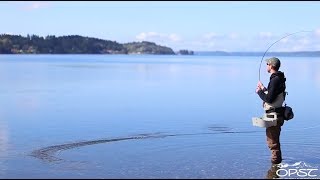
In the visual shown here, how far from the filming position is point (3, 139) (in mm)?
11336

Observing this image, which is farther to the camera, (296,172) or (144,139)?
(144,139)

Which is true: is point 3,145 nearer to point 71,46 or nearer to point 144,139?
point 144,139

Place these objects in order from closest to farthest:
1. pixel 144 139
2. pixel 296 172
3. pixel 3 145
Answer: pixel 296 172 → pixel 3 145 → pixel 144 139

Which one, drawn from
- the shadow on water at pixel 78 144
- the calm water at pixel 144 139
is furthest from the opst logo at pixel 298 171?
the shadow on water at pixel 78 144

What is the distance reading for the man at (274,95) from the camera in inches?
321

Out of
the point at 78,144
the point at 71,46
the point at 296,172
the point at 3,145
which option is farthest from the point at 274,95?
the point at 71,46

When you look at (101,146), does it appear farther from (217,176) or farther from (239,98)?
(239,98)

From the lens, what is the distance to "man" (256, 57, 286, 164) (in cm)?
816

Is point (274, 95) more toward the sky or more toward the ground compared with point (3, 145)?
more toward the sky

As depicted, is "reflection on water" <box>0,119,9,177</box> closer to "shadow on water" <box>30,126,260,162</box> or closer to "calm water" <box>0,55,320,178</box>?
"calm water" <box>0,55,320,178</box>

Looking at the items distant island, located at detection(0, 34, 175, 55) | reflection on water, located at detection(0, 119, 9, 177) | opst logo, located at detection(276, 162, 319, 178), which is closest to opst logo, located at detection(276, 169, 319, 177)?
opst logo, located at detection(276, 162, 319, 178)

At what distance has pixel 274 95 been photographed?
322 inches

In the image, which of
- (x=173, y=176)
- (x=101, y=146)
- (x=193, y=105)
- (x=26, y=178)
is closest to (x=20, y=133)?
(x=101, y=146)

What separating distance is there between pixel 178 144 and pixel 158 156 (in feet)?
4.49
